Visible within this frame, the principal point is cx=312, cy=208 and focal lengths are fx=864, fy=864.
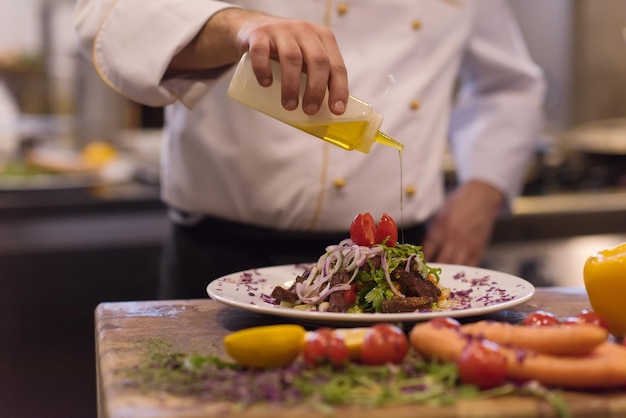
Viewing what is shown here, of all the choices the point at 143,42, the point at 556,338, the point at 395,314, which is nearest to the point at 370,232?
the point at 395,314

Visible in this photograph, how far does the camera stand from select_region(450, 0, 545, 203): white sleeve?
2414 mm

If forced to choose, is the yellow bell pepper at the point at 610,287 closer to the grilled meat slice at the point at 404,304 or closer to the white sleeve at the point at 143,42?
the grilled meat slice at the point at 404,304

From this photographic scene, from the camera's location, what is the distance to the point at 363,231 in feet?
4.47

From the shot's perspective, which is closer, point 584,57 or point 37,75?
point 584,57

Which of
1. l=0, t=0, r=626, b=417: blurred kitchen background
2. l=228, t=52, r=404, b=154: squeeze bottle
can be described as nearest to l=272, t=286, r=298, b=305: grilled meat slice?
l=228, t=52, r=404, b=154: squeeze bottle

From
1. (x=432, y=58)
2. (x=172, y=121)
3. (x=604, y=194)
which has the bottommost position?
(x=604, y=194)

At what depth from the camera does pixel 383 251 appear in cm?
134

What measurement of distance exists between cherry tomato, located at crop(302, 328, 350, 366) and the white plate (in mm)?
130

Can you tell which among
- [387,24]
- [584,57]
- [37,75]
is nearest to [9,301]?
[387,24]

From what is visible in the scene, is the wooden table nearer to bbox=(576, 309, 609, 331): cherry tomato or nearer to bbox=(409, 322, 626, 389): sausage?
bbox=(409, 322, 626, 389): sausage

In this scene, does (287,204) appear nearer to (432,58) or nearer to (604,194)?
(432,58)

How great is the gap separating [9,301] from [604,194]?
6.96 ft

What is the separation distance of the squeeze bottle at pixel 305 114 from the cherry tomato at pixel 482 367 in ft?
1.56

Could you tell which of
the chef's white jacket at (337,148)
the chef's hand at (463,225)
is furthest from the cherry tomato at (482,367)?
the chef's hand at (463,225)
